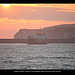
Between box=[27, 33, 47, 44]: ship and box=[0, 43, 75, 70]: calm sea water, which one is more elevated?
box=[0, 43, 75, 70]: calm sea water

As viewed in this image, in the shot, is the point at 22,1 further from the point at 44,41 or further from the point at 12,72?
the point at 44,41

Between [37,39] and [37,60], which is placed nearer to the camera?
[37,60]

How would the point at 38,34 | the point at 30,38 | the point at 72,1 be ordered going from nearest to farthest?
1. the point at 72,1
2. the point at 30,38
3. the point at 38,34

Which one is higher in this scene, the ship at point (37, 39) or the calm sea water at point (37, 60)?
the calm sea water at point (37, 60)

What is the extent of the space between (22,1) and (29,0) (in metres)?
0.11

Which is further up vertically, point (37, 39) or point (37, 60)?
point (37, 60)

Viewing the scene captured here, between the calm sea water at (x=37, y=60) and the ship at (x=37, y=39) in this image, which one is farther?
the ship at (x=37, y=39)

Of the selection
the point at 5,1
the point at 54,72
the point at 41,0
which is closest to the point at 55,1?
the point at 41,0

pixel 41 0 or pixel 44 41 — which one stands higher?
pixel 41 0

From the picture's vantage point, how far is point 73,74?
149 inches

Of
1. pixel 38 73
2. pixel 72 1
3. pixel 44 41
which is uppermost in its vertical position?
pixel 72 1

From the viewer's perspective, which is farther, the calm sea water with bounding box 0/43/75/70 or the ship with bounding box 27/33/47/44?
the ship with bounding box 27/33/47/44

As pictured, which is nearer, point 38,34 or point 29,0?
point 29,0

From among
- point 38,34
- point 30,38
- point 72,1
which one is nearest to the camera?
point 72,1
